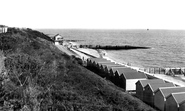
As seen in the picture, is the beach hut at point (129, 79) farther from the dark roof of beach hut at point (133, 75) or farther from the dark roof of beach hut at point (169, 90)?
the dark roof of beach hut at point (169, 90)

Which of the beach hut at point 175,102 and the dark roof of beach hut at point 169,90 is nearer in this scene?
the beach hut at point 175,102

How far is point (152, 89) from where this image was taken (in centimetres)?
1984

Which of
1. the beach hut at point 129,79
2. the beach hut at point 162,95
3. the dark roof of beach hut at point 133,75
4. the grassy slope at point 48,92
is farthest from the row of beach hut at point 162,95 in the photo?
the grassy slope at point 48,92

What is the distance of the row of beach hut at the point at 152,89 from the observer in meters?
17.2

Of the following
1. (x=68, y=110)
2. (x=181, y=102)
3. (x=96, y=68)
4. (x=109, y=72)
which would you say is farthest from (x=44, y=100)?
(x=96, y=68)

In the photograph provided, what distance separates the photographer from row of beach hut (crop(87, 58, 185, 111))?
56.4 feet

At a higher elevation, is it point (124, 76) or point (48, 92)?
point (48, 92)

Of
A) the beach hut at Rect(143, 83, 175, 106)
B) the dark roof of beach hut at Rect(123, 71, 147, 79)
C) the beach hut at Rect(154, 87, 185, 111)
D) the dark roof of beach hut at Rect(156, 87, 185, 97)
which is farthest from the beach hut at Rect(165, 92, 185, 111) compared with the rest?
the dark roof of beach hut at Rect(123, 71, 147, 79)

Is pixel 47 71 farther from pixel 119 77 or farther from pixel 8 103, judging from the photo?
pixel 119 77

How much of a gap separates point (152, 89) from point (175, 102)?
3.20m

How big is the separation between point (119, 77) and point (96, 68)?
812 centimetres

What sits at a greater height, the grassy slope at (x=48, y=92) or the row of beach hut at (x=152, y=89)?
the grassy slope at (x=48, y=92)

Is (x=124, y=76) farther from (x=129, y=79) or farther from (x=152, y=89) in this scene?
(x=152, y=89)

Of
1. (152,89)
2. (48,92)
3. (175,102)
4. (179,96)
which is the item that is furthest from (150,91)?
(48,92)
